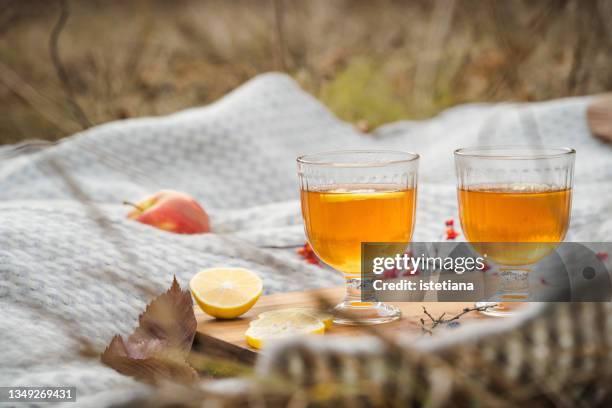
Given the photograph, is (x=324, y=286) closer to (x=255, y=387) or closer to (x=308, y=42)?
(x=255, y=387)

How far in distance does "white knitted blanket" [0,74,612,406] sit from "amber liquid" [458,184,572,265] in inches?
2.8

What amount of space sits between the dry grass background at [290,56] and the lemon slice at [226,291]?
1157 mm

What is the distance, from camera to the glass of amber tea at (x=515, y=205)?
0.67 metres

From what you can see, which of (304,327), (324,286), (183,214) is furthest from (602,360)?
(183,214)

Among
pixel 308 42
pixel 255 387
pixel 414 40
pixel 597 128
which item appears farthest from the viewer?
pixel 414 40

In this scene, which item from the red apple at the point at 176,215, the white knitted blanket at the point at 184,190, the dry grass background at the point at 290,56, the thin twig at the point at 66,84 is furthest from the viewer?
the dry grass background at the point at 290,56

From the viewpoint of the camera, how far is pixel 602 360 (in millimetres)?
289

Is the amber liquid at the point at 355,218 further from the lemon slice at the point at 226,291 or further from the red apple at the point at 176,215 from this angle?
the red apple at the point at 176,215

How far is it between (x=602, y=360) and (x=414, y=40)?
95.5 inches

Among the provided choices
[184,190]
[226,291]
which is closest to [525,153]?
[226,291]

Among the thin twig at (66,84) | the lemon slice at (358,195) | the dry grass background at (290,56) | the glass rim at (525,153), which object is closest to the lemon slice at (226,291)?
the lemon slice at (358,195)

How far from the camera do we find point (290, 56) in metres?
2.07

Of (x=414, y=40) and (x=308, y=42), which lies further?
(x=414, y=40)

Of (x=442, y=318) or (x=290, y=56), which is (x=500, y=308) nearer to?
(x=442, y=318)
